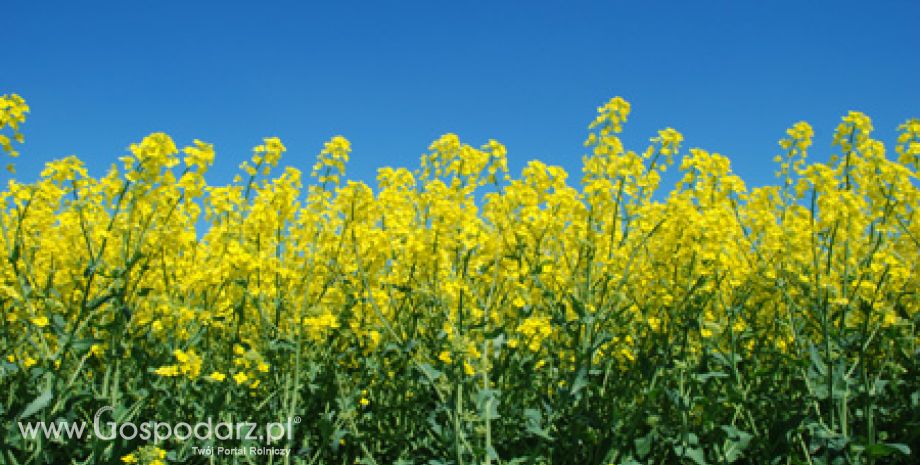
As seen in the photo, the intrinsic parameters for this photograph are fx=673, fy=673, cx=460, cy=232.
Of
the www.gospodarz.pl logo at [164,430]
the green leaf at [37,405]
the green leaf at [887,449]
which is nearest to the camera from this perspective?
the green leaf at [37,405]

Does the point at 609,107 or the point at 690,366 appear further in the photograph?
the point at 609,107

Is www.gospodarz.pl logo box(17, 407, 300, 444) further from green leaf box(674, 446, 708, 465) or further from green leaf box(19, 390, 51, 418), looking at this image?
green leaf box(674, 446, 708, 465)

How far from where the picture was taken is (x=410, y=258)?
4.65m

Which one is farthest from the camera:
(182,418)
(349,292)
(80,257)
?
(80,257)

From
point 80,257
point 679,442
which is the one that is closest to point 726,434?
point 679,442

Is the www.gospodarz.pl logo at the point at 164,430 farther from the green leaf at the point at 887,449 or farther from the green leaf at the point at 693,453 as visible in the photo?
the green leaf at the point at 887,449

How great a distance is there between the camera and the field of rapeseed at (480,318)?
407cm

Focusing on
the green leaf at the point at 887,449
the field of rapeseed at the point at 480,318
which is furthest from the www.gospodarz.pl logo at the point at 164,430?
the green leaf at the point at 887,449

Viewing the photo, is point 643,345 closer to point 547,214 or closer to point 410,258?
point 547,214

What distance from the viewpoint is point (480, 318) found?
444 cm

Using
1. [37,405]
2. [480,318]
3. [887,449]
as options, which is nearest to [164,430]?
[37,405]

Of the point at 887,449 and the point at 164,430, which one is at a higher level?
the point at 164,430

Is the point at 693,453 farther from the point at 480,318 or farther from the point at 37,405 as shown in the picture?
the point at 37,405

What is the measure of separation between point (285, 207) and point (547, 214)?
1900 millimetres
